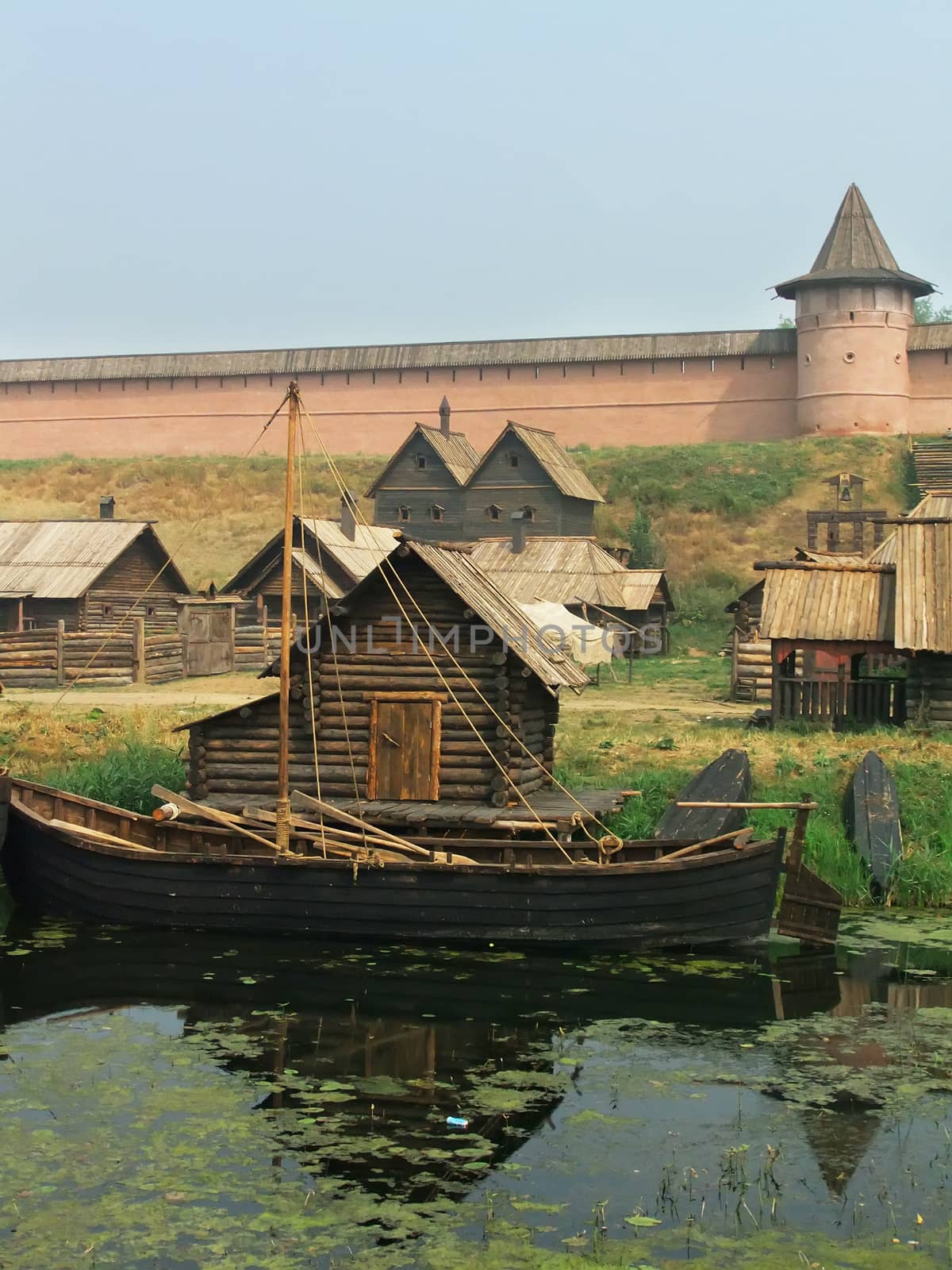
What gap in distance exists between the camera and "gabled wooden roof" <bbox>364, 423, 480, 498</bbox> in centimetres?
4881

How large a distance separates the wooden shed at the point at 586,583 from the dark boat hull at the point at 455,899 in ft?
72.5

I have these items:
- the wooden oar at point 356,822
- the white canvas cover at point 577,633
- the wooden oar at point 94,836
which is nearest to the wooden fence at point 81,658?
the white canvas cover at point 577,633

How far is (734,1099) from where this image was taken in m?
10.1

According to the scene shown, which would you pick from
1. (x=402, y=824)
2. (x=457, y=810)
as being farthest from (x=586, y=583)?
(x=402, y=824)

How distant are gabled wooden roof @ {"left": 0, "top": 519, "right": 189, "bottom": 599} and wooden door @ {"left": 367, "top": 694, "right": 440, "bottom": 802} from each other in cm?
1840

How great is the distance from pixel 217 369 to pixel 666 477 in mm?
20320

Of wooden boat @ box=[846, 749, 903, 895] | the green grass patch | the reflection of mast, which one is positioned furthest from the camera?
the green grass patch

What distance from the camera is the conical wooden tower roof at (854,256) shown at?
180 ft

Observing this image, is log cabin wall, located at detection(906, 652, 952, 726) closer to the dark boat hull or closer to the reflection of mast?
the dark boat hull

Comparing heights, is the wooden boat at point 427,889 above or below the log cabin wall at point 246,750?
below

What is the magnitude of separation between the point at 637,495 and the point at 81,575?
24.1 metres

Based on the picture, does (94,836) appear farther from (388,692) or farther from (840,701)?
(840,701)

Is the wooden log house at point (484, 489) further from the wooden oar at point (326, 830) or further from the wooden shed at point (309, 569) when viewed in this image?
the wooden oar at point (326, 830)

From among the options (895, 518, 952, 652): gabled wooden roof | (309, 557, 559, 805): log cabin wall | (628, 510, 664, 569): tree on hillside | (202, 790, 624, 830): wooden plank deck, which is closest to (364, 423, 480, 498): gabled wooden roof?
(628, 510, 664, 569): tree on hillside
